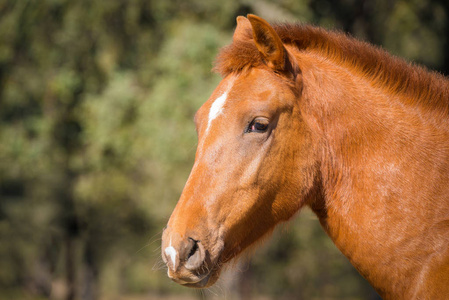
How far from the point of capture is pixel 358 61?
10.4 feet

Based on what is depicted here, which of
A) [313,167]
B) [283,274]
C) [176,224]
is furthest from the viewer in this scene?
[283,274]

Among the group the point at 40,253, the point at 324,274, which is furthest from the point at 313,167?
the point at 324,274

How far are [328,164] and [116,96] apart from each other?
12.3 meters

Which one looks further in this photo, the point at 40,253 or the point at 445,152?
the point at 40,253

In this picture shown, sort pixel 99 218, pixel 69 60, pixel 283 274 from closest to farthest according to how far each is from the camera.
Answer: pixel 69 60
pixel 99 218
pixel 283 274

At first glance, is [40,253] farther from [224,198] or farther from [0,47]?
[224,198]

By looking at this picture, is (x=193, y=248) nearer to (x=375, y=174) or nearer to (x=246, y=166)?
(x=246, y=166)

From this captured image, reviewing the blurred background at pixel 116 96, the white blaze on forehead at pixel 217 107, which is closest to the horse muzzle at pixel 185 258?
the white blaze on forehead at pixel 217 107

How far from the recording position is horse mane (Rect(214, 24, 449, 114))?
10.00ft

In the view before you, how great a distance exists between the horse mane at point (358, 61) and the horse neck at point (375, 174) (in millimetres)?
84

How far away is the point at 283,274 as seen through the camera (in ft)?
108

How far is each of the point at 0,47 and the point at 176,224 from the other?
15.9m

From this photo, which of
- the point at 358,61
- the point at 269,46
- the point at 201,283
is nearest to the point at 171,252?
the point at 201,283

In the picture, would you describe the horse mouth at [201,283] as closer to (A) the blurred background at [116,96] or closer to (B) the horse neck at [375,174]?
(B) the horse neck at [375,174]
